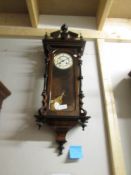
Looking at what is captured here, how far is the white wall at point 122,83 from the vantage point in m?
1.50

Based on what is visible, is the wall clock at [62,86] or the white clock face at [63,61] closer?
the wall clock at [62,86]

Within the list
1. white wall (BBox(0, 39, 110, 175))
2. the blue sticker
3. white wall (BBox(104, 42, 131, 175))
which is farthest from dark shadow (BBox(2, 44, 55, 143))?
white wall (BBox(104, 42, 131, 175))

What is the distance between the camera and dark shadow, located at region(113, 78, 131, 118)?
1.58 metres

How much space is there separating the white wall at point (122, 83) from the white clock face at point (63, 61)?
0.34 m

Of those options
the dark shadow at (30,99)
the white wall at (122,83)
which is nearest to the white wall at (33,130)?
the dark shadow at (30,99)

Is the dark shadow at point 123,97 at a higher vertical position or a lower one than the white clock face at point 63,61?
lower

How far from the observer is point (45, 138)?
1.44 meters

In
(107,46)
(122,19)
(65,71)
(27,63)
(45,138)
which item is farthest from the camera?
(122,19)

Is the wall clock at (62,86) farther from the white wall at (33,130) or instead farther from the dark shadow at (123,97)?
the dark shadow at (123,97)

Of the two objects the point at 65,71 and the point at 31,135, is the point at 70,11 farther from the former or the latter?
the point at 31,135

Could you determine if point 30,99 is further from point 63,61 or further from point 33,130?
point 63,61

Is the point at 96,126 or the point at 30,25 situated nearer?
the point at 96,126

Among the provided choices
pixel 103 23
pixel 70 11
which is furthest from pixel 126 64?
pixel 70 11

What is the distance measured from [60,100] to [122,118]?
18.8 inches
